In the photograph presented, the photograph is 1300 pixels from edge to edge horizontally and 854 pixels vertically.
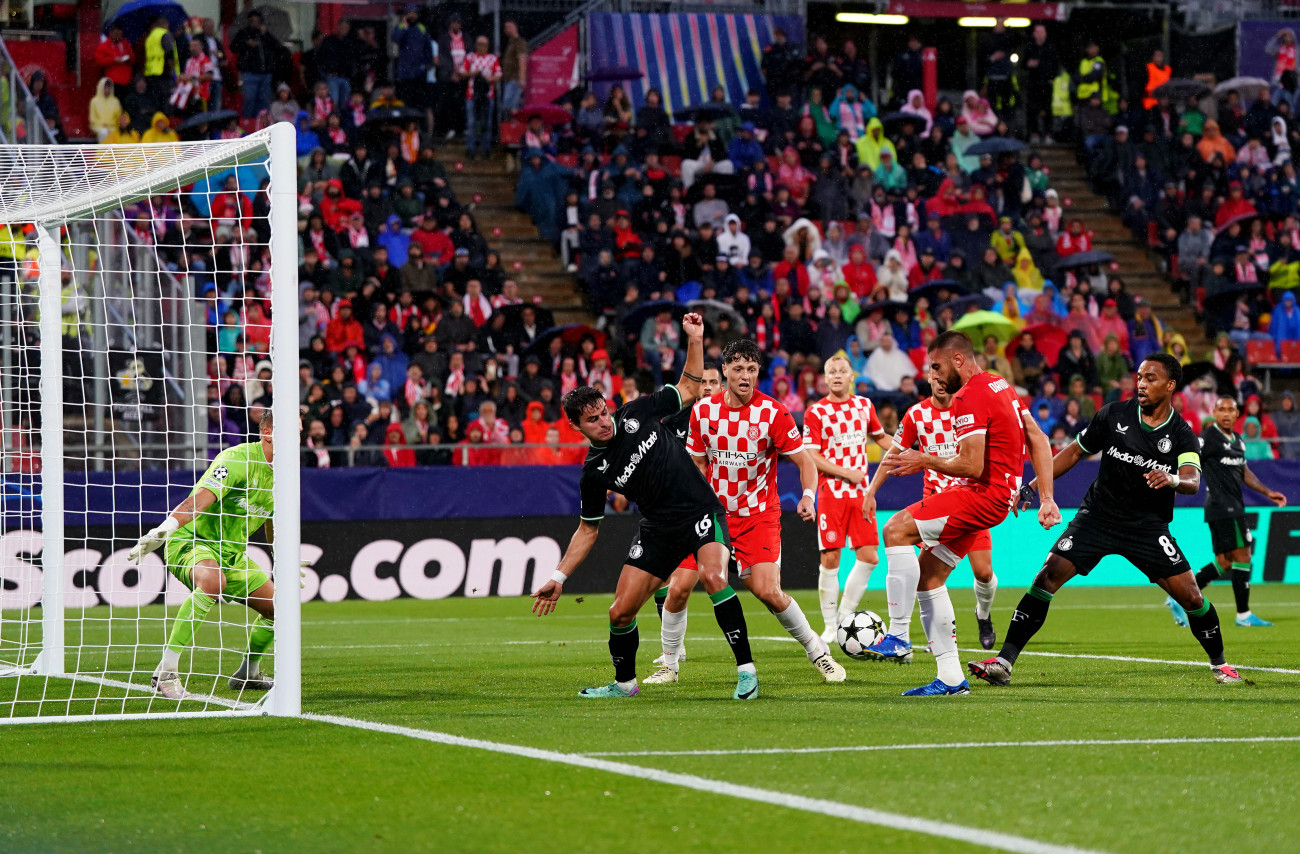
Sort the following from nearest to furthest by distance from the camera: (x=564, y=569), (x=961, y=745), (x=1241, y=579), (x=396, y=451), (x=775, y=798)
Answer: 1. (x=775, y=798)
2. (x=961, y=745)
3. (x=564, y=569)
4. (x=1241, y=579)
5. (x=396, y=451)

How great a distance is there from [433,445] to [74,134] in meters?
8.91

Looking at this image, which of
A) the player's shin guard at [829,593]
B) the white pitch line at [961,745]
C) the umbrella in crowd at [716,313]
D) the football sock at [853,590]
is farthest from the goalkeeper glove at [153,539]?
the umbrella in crowd at [716,313]

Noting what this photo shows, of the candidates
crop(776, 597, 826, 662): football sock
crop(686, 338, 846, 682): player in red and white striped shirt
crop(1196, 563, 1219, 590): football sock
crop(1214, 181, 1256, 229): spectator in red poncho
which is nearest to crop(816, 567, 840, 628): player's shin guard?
crop(686, 338, 846, 682): player in red and white striped shirt

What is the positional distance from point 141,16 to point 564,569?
61.6ft

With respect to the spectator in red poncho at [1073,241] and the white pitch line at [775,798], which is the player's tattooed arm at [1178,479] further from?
the spectator in red poncho at [1073,241]

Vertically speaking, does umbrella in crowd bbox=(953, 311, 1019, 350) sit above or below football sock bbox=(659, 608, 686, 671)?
above

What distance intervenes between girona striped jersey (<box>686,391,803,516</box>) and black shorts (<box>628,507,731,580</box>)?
108 cm

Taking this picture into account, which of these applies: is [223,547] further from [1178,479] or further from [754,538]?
[1178,479]

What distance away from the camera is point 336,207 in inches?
936

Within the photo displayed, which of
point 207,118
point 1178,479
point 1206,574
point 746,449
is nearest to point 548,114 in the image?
point 207,118

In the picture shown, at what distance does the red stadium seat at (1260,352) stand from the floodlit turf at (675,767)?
15.6 m

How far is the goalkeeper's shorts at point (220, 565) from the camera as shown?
10438mm

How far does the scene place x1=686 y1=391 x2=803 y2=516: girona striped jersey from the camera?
11.0 m

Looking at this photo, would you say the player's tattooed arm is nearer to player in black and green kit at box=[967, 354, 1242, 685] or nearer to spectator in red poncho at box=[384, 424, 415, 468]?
player in black and green kit at box=[967, 354, 1242, 685]
